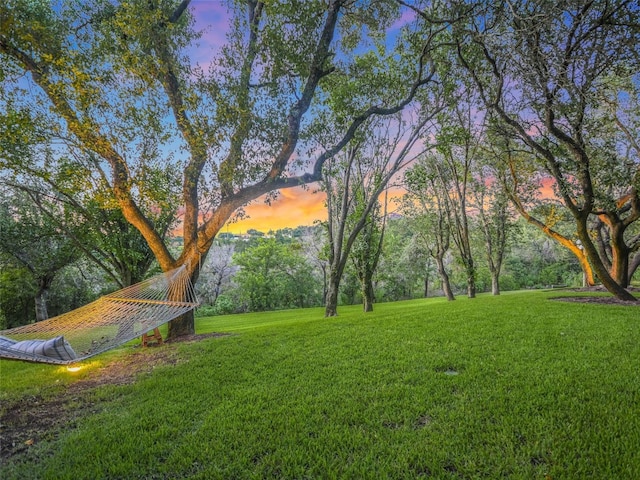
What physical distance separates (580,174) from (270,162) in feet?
19.8

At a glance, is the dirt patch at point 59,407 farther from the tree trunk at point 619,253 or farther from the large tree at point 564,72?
the tree trunk at point 619,253

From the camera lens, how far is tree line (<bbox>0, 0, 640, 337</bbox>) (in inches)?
170

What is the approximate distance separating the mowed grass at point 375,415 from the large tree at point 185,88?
10.0ft

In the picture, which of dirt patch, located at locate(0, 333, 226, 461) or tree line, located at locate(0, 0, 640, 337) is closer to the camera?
dirt patch, located at locate(0, 333, 226, 461)

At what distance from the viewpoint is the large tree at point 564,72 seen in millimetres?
3875

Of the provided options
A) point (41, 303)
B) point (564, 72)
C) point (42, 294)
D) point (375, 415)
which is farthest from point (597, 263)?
point (41, 303)

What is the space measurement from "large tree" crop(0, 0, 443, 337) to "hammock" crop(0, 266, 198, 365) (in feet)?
3.02

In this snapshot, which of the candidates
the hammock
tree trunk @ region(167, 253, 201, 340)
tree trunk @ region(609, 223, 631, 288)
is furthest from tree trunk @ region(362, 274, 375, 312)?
tree trunk @ region(609, 223, 631, 288)

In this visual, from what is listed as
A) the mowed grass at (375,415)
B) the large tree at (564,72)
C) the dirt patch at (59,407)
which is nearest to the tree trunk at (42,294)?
the mowed grass at (375,415)

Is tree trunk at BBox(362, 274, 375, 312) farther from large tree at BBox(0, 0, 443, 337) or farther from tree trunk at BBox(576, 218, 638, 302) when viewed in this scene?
tree trunk at BBox(576, 218, 638, 302)

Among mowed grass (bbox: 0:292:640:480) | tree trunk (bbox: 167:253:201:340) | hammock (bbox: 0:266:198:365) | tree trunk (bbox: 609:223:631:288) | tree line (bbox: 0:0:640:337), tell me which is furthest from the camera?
tree trunk (bbox: 609:223:631:288)

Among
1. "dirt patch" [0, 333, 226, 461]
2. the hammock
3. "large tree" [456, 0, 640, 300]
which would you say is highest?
"large tree" [456, 0, 640, 300]

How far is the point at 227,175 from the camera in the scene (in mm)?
5016

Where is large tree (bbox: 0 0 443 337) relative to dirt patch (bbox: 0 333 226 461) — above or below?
above
